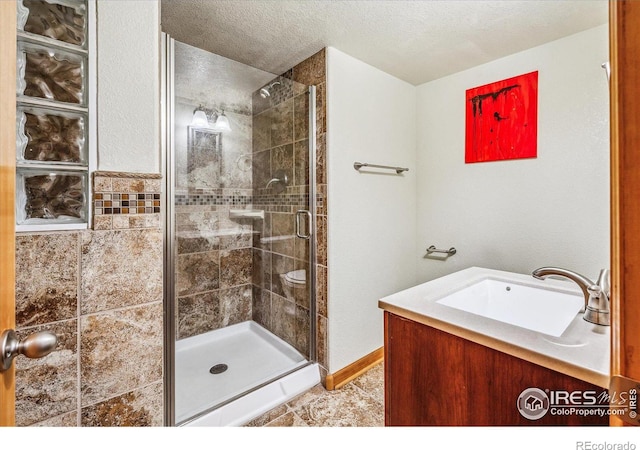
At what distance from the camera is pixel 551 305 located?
A: 1252mm

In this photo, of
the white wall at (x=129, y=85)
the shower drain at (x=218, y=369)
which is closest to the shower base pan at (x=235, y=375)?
the shower drain at (x=218, y=369)

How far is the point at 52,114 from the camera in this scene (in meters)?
0.97

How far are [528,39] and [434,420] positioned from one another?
7.07ft

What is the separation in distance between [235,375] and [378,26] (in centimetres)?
233

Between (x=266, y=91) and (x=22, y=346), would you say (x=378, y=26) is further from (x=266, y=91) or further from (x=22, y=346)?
(x=22, y=346)

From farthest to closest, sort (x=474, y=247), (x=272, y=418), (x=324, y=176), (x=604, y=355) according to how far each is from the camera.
Result: (x=474, y=247), (x=324, y=176), (x=272, y=418), (x=604, y=355)

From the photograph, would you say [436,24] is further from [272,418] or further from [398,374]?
[272,418]

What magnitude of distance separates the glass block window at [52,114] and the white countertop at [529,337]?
126 centimetres

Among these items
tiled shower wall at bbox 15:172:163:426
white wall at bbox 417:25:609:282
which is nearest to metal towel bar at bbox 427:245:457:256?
white wall at bbox 417:25:609:282

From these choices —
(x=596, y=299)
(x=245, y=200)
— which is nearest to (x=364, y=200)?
(x=245, y=200)

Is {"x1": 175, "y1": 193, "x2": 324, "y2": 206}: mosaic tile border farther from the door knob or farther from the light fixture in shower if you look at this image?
the door knob

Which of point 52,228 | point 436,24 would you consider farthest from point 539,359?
point 436,24

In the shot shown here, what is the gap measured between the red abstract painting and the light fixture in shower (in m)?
1.82

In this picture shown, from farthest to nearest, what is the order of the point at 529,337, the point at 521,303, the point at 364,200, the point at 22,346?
the point at 364,200 < the point at 521,303 < the point at 529,337 < the point at 22,346
